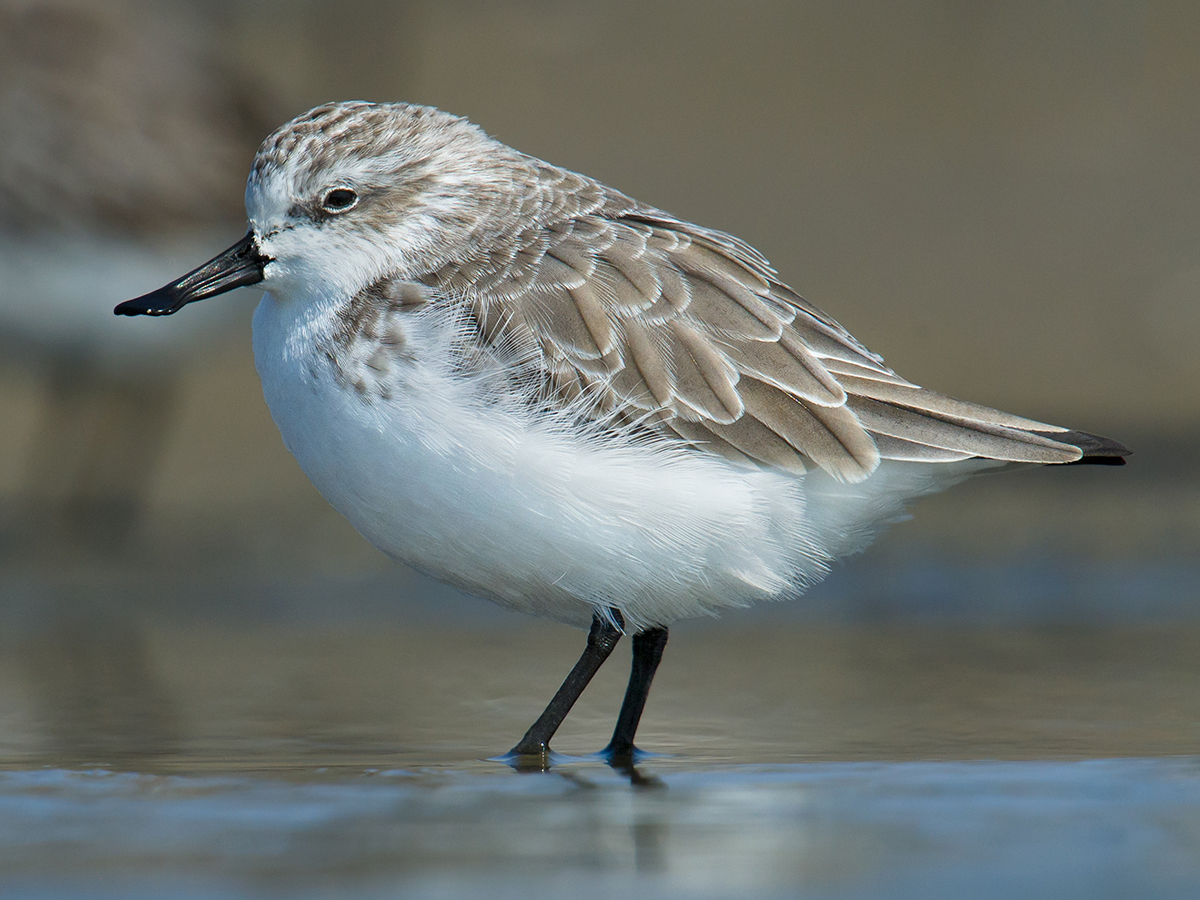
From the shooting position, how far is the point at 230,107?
29.0ft

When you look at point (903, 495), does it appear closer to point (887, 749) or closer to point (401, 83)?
point (887, 749)

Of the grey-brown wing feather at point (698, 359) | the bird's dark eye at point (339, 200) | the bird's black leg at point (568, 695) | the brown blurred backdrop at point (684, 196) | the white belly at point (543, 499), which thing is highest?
the brown blurred backdrop at point (684, 196)

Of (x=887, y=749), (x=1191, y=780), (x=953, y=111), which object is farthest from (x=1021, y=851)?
(x=953, y=111)

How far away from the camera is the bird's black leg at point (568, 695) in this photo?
4.20 metres

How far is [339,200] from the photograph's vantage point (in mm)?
4164

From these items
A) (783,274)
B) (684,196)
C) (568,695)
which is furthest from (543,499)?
(684,196)

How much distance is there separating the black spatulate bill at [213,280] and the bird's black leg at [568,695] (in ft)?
4.22

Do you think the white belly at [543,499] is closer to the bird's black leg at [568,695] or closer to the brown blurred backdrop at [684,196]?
the bird's black leg at [568,695]

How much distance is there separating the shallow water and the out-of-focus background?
38mm

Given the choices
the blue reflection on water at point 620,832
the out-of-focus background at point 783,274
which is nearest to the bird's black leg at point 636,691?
the out-of-focus background at point 783,274

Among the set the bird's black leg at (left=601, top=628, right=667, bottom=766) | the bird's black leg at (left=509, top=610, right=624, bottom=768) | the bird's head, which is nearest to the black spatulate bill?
the bird's head

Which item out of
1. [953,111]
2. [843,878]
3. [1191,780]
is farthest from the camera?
[953,111]

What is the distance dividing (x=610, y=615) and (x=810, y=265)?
802cm

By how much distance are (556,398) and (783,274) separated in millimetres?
7856
